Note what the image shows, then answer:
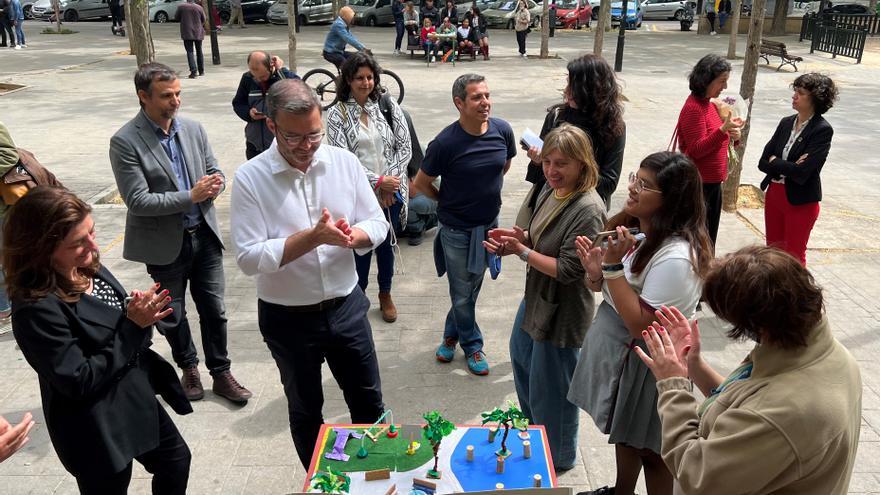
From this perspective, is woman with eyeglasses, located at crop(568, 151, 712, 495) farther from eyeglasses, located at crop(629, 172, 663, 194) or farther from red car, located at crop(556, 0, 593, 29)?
red car, located at crop(556, 0, 593, 29)

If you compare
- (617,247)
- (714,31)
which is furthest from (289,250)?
(714,31)

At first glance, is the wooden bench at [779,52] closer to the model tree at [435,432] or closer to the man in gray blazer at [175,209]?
the man in gray blazer at [175,209]

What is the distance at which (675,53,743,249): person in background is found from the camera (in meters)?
4.55

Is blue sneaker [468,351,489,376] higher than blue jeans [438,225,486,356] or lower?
lower

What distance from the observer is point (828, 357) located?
170 cm

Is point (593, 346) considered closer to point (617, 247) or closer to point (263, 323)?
point (617, 247)

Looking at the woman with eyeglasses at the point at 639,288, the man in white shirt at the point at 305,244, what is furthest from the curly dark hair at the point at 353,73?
the woman with eyeglasses at the point at 639,288

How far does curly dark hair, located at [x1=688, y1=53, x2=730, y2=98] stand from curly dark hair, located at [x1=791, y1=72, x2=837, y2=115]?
57 centimetres

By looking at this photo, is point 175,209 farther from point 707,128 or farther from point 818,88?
point 818,88

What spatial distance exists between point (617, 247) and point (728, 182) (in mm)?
5516

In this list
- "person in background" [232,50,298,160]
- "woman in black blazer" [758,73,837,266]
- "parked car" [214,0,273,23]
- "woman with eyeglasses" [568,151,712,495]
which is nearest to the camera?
"woman with eyeglasses" [568,151,712,495]

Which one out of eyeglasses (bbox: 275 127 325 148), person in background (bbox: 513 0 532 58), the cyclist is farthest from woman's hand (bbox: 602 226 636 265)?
person in background (bbox: 513 0 532 58)

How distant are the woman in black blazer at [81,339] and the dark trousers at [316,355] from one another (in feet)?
1.76

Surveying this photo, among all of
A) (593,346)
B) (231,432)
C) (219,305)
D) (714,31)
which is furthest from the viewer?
(714,31)
